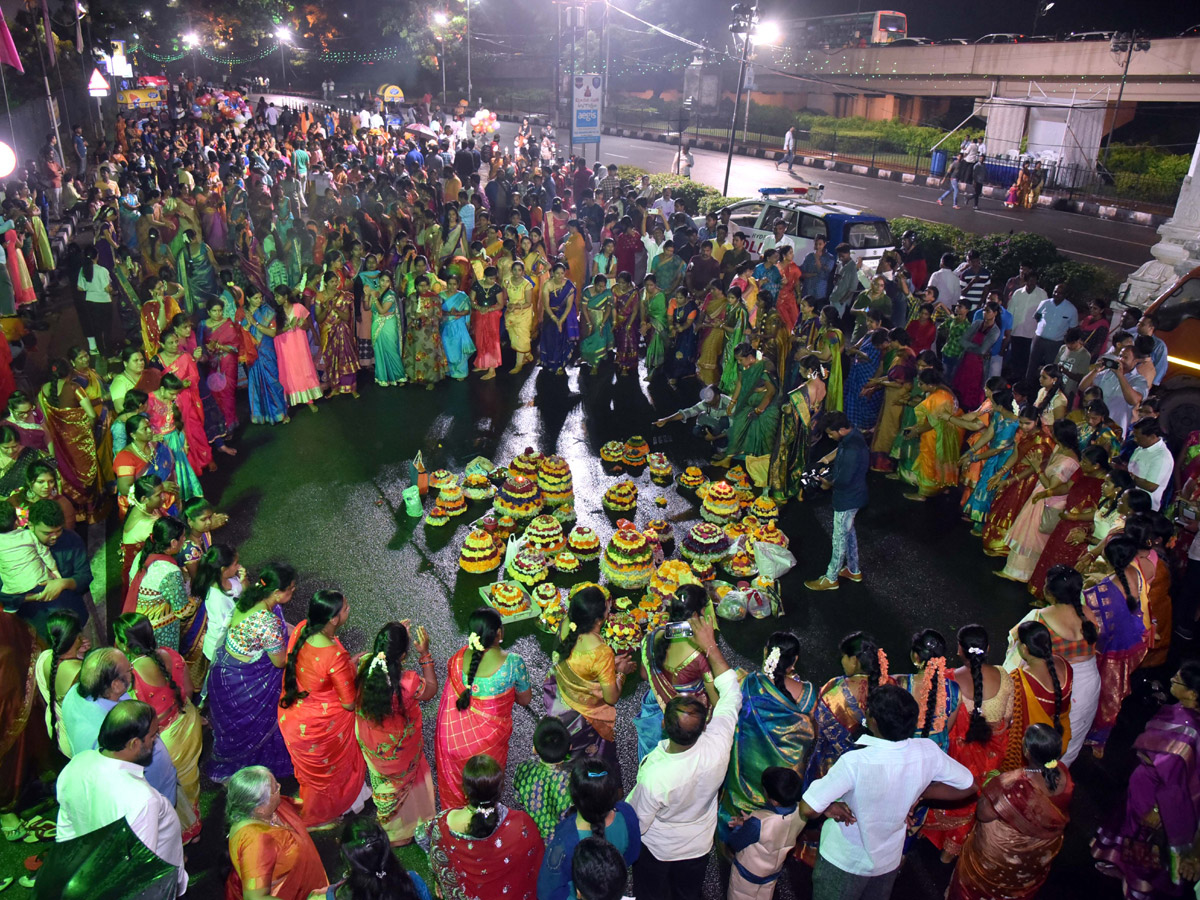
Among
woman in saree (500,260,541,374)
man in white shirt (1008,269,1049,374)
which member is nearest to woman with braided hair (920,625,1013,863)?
man in white shirt (1008,269,1049,374)

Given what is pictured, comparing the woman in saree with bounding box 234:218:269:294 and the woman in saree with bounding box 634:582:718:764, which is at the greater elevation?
the woman in saree with bounding box 234:218:269:294

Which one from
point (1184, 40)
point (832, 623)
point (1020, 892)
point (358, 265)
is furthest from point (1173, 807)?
point (1184, 40)

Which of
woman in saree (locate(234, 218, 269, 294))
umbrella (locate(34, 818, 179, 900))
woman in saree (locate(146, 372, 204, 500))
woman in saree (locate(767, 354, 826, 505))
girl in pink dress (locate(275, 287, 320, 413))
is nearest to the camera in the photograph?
umbrella (locate(34, 818, 179, 900))

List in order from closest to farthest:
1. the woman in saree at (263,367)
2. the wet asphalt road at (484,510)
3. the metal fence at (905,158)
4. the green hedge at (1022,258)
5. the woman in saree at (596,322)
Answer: the wet asphalt road at (484,510)
the woman in saree at (263,367)
the woman in saree at (596,322)
the green hedge at (1022,258)
the metal fence at (905,158)

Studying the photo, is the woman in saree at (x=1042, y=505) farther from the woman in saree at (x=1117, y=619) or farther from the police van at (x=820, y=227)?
the police van at (x=820, y=227)

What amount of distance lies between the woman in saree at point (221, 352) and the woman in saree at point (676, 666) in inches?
245

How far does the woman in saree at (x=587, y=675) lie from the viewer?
393 cm

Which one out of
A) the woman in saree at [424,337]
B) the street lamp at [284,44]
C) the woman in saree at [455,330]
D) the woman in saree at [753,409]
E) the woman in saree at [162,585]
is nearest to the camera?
the woman in saree at [162,585]

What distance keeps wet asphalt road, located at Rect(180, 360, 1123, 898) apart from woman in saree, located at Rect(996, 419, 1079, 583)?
227mm

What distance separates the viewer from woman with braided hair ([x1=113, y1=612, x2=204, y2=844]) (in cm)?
397

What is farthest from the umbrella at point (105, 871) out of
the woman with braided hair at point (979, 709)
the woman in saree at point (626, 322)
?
the woman in saree at point (626, 322)

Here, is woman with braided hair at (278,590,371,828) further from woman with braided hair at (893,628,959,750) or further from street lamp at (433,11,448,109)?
street lamp at (433,11,448,109)

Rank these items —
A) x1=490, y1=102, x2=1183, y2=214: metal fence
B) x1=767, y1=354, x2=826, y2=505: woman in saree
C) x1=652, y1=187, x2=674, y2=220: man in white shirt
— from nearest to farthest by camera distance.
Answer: x1=767, y1=354, x2=826, y2=505: woman in saree < x1=652, y1=187, x2=674, y2=220: man in white shirt < x1=490, y1=102, x2=1183, y2=214: metal fence

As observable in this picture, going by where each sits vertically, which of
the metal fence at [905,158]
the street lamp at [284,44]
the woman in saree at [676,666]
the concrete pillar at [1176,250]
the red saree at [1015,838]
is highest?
the street lamp at [284,44]
